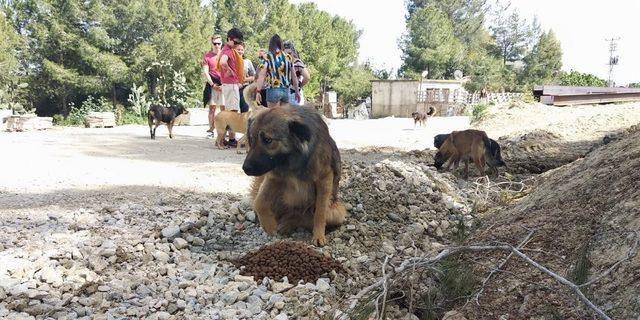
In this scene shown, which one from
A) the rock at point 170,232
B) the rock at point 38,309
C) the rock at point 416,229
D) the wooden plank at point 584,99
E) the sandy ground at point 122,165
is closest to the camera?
the rock at point 38,309

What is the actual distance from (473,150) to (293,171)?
468 cm

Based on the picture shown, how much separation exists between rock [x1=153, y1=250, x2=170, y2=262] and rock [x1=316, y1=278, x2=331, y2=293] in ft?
4.18

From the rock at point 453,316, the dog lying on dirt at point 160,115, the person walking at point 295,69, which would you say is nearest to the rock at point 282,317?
the rock at point 453,316

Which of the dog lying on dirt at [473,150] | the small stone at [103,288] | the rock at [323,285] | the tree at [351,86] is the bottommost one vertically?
the rock at [323,285]

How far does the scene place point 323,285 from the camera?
3.35m

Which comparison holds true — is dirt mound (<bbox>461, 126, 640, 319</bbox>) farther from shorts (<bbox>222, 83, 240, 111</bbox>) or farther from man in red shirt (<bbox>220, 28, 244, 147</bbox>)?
shorts (<bbox>222, 83, 240, 111</bbox>)

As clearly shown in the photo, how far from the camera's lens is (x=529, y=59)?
53656 millimetres

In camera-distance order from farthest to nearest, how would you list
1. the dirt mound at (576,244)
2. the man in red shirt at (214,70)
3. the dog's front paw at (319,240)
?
1. the man in red shirt at (214,70)
2. the dog's front paw at (319,240)
3. the dirt mound at (576,244)

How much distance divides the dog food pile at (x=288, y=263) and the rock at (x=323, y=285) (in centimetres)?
8

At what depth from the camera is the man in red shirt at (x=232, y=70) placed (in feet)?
31.7

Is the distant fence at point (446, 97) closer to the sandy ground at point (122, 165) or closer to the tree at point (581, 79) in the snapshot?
the tree at point (581, 79)

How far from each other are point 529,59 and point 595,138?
4909 centimetres

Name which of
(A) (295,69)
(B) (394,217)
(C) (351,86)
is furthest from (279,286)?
(C) (351,86)

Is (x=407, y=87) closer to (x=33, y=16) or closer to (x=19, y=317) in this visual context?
(x=33, y=16)
